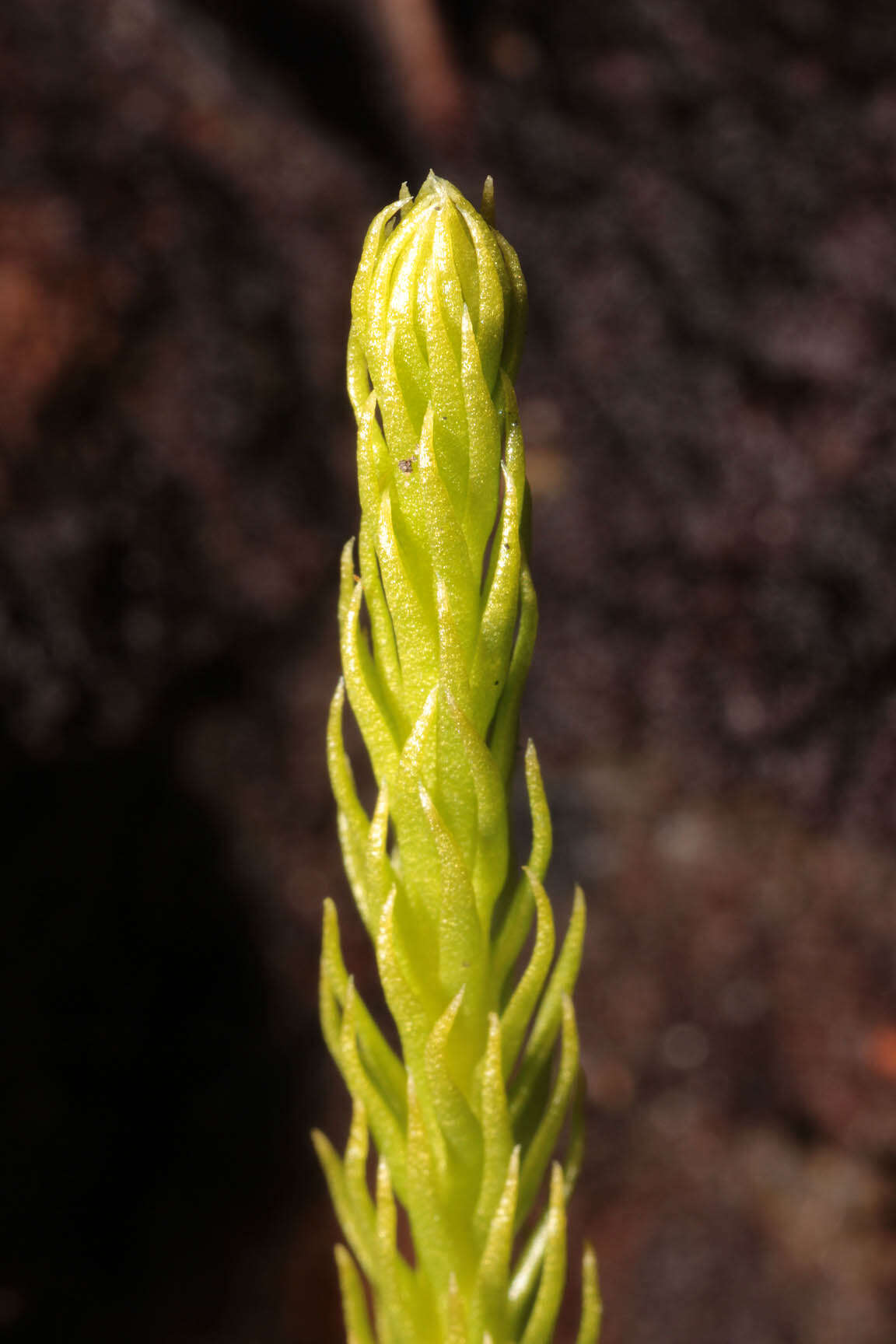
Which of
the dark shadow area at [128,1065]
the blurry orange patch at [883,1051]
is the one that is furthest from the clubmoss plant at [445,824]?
the blurry orange patch at [883,1051]

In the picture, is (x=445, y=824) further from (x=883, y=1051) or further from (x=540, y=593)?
(x=883, y=1051)

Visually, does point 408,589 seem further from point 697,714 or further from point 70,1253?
point 70,1253

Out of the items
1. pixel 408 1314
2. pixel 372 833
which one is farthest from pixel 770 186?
pixel 408 1314

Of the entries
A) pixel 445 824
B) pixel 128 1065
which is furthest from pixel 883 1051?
pixel 445 824

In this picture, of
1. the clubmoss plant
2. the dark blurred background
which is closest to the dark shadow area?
the dark blurred background

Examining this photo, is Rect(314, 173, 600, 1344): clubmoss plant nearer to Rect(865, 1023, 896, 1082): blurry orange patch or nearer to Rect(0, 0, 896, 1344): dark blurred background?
Rect(0, 0, 896, 1344): dark blurred background

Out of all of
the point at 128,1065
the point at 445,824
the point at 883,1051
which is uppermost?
the point at 445,824
